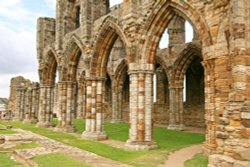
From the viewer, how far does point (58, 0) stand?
59.5 feet

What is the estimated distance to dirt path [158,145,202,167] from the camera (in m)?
8.04

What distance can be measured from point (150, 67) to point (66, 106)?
7614mm

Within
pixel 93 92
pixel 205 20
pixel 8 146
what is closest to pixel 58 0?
pixel 93 92

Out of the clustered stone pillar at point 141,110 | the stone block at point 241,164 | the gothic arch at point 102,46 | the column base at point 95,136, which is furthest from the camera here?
the column base at point 95,136

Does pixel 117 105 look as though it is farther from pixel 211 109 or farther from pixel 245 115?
pixel 245 115

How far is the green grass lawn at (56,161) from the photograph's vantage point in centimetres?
706

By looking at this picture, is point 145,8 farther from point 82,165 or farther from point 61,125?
point 61,125

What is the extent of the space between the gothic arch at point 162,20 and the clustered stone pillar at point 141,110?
71cm

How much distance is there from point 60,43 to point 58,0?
287cm

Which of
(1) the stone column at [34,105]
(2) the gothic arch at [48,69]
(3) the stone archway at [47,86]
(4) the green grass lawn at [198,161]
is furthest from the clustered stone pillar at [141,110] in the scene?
(1) the stone column at [34,105]

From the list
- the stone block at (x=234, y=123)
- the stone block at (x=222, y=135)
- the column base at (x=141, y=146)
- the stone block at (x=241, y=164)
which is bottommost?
the column base at (x=141, y=146)

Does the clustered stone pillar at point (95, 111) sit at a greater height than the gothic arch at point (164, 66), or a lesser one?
lesser

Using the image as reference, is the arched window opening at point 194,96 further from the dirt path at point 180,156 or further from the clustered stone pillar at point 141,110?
the clustered stone pillar at point 141,110

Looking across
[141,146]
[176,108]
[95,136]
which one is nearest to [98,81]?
[95,136]
